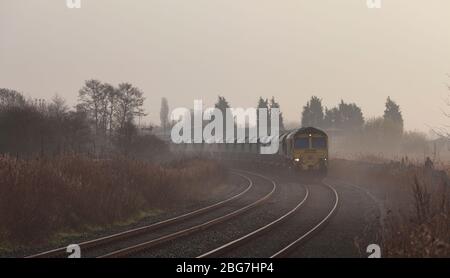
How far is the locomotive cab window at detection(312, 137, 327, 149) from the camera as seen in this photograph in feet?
101

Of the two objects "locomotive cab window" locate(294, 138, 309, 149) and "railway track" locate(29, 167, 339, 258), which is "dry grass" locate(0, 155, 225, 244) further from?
"locomotive cab window" locate(294, 138, 309, 149)

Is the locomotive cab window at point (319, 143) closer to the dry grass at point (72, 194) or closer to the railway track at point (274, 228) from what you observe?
the dry grass at point (72, 194)

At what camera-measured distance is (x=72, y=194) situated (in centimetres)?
1438

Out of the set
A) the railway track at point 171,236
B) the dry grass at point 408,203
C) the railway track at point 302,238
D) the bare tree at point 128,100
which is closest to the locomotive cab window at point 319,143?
the dry grass at point 408,203

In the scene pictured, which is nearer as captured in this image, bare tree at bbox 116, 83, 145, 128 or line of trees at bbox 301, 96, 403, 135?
bare tree at bbox 116, 83, 145, 128

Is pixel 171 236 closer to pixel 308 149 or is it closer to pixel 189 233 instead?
pixel 189 233

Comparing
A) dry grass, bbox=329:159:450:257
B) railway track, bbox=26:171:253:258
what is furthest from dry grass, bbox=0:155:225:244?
dry grass, bbox=329:159:450:257

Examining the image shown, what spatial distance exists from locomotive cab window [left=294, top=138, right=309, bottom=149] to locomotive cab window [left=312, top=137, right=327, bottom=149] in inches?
21.5

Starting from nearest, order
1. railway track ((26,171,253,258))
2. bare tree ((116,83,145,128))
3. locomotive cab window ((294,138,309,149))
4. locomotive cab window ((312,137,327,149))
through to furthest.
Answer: railway track ((26,171,253,258)), locomotive cab window ((294,138,309,149)), locomotive cab window ((312,137,327,149)), bare tree ((116,83,145,128))

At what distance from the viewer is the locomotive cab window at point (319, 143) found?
3066cm

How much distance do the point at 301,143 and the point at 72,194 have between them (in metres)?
18.8

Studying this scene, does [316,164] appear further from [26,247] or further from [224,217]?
[26,247]

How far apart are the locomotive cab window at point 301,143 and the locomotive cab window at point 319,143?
Answer: 21.5 inches
